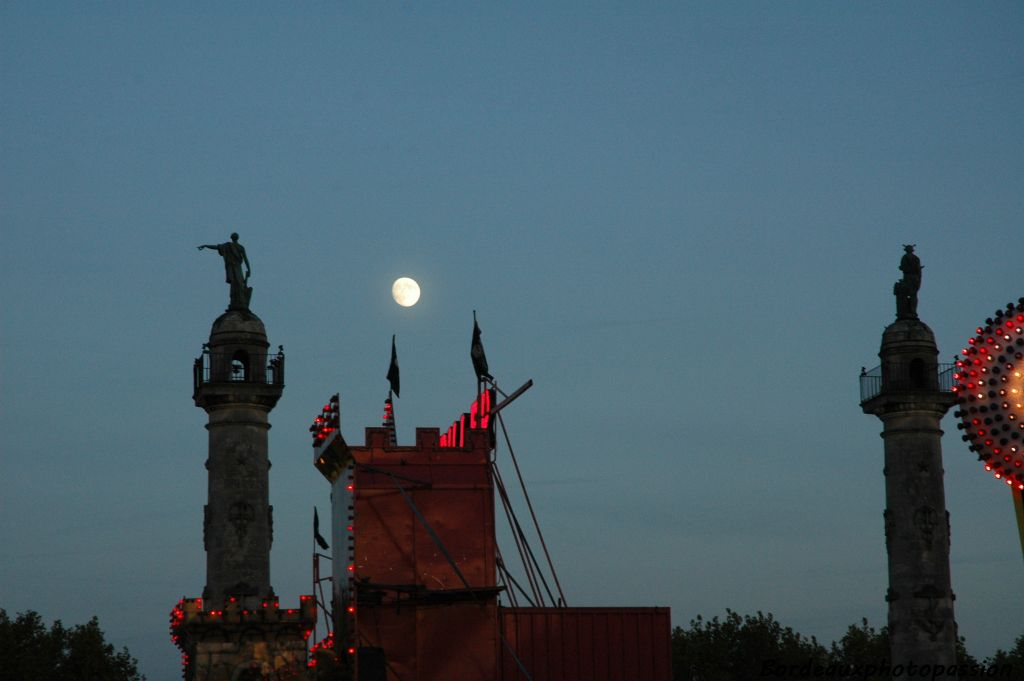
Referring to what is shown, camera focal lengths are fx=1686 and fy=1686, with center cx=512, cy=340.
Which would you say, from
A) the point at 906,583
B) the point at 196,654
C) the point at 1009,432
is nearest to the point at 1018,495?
the point at 1009,432

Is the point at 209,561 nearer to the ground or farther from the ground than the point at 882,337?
nearer to the ground

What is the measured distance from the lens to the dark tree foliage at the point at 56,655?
8456 centimetres

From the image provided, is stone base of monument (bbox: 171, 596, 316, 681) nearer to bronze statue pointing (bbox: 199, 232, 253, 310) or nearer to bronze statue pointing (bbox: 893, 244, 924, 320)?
bronze statue pointing (bbox: 199, 232, 253, 310)

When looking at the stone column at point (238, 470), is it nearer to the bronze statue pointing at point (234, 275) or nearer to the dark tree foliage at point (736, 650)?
the bronze statue pointing at point (234, 275)

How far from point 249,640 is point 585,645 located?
12.2 m

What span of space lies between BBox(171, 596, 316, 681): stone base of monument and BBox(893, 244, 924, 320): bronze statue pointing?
29813 mm

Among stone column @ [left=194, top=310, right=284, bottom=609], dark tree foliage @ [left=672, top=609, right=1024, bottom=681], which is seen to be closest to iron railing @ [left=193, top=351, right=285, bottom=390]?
stone column @ [left=194, top=310, right=284, bottom=609]

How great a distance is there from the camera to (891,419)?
2800 inches

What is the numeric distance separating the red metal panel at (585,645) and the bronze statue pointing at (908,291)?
73.7 feet

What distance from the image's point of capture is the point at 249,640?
6078cm

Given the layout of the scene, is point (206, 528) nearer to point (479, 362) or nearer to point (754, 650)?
point (479, 362)

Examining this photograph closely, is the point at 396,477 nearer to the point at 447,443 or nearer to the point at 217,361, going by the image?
the point at 447,443

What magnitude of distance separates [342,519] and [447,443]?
1094cm

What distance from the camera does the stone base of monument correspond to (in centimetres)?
6016
